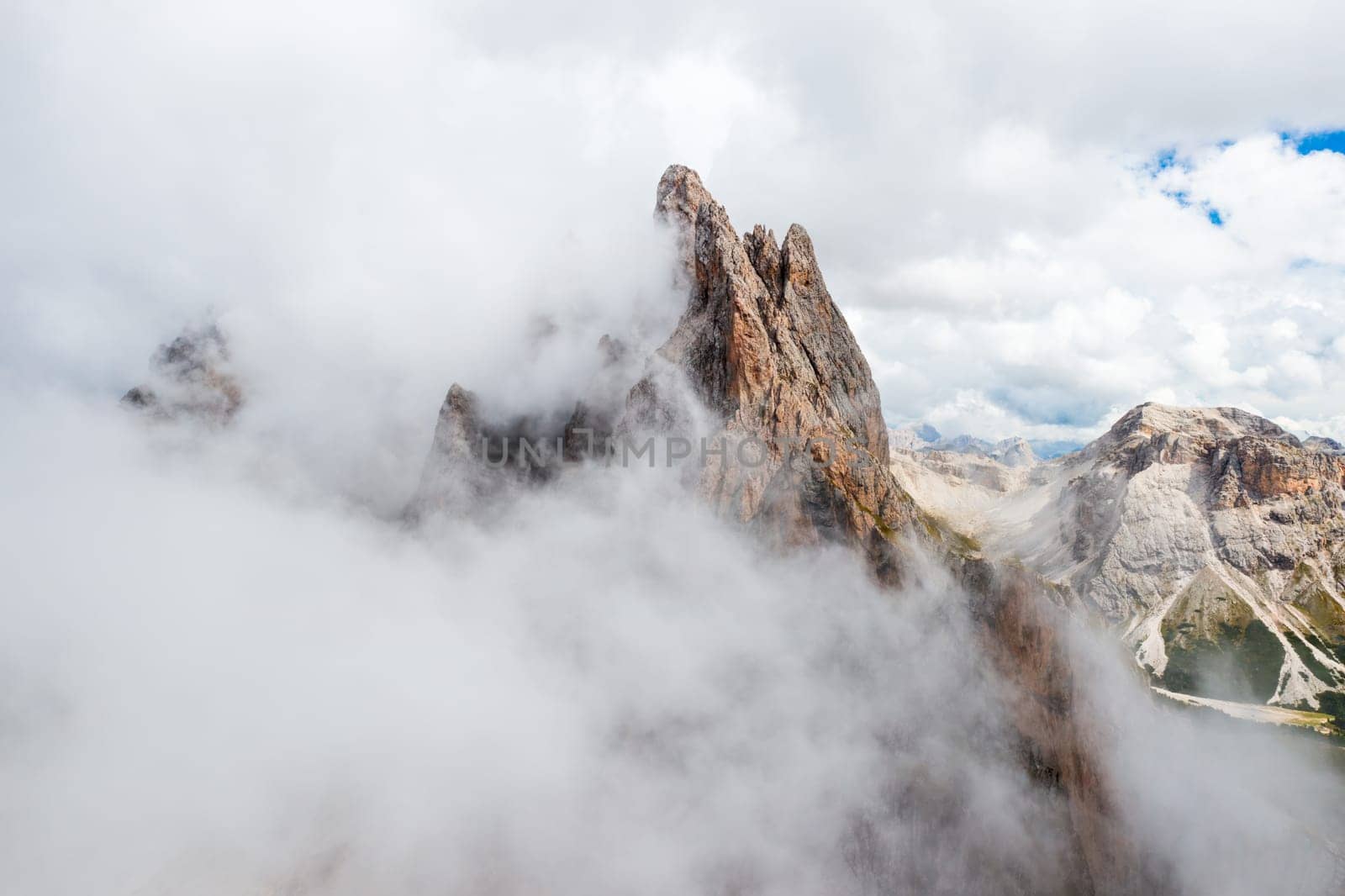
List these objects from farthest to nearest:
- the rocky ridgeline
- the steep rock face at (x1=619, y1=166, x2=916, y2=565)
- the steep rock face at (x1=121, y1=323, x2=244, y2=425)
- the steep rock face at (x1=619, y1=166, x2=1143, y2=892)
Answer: the steep rock face at (x1=121, y1=323, x2=244, y2=425), the steep rock face at (x1=619, y1=166, x2=916, y2=565), the rocky ridgeline, the steep rock face at (x1=619, y1=166, x2=1143, y2=892)

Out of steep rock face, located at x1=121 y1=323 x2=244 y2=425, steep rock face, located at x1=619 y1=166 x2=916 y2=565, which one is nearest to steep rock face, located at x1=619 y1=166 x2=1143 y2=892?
steep rock face, located at x1=619 y1=166 x2=916 y2=565

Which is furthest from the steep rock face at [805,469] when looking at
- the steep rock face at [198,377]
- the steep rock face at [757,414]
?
the steep rock face at [198,377]

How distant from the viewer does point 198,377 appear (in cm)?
12075

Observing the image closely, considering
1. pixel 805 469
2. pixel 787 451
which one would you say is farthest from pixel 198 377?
pixel 805 469

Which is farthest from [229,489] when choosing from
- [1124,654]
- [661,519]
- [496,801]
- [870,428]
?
[1124,654]

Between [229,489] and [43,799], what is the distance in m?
55.9

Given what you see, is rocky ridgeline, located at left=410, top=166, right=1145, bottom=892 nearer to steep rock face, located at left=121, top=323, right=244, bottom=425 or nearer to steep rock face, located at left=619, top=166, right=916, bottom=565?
steep rock face, located at left=619, top=166, right=916, bottom=565

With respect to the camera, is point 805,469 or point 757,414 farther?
point 757,414

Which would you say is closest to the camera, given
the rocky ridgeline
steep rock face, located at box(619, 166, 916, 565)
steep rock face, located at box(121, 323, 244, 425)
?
the rocky ridgeline

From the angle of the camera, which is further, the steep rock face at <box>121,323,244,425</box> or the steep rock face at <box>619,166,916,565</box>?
the steep rock face at <box>121,323,244,425</box>

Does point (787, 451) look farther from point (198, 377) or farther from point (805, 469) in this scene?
point (198, 377)

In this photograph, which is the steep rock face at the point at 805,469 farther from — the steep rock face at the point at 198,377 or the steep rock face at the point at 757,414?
the steep rock face at the point at 198,377

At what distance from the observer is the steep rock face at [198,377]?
121 m

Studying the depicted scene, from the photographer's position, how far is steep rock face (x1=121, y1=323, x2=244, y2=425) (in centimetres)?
12069
